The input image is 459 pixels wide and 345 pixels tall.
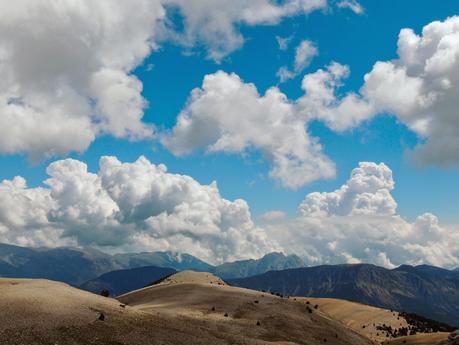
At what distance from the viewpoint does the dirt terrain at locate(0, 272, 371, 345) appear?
48.8 m

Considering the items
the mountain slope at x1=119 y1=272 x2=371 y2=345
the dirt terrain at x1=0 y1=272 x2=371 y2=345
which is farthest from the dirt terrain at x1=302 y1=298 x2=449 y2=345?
the dirt terrain at x1=0 y1=272 x2=371 y2=345

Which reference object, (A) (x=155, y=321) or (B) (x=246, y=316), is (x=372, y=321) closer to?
(B) (x=246, y=316)

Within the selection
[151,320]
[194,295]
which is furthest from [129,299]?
[151,320]

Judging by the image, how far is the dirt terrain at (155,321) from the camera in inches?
1922

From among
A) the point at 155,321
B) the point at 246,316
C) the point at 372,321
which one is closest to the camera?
the point at 155,321

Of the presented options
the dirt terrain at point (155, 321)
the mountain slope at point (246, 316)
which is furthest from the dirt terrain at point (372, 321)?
the dirt terrain at point (155, 321)

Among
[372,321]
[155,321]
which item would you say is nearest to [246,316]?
[155,321]

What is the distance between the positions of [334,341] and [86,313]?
42.1m

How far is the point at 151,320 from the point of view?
61562 millimetres

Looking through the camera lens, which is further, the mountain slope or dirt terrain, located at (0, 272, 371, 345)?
the mountain slope

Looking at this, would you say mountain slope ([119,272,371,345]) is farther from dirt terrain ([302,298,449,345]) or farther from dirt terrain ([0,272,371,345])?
dirt terrain ([302,298,449,345])

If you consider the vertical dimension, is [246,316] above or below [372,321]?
below

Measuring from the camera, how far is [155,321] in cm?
6156

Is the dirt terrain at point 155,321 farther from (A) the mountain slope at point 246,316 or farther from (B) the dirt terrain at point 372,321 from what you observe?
(B) the dirt terrain at point 372,321
